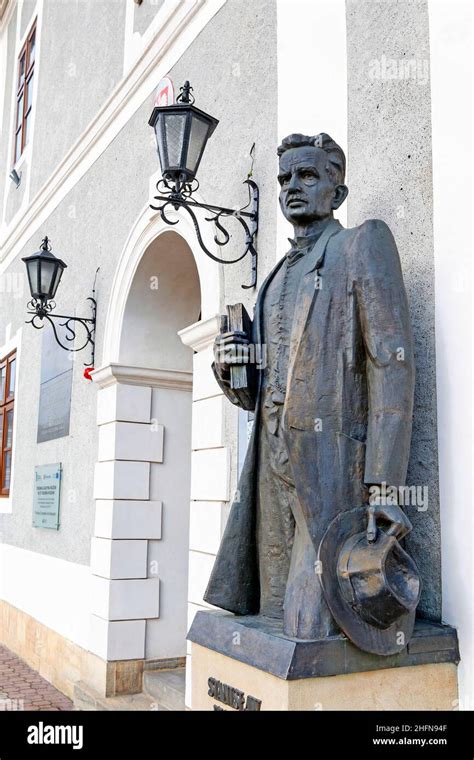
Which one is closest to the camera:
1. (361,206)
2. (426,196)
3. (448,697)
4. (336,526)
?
(336,526)

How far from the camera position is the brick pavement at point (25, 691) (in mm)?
5855

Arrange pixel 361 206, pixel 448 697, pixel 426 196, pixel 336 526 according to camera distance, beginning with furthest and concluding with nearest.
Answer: pixel 361 206, pixel 426 196, pixel 448 697, pixel 336 526

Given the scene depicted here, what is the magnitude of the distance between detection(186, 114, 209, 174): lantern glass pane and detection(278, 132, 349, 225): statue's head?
1311 mm

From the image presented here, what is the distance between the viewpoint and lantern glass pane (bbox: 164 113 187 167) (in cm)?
366

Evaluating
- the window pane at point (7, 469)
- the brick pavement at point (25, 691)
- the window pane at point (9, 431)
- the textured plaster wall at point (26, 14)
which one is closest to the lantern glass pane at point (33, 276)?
the brick pavement at point (25, 691)

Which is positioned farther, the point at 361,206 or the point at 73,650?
the point at 73,650

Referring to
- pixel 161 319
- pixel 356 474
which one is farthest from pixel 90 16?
pixel 356 474

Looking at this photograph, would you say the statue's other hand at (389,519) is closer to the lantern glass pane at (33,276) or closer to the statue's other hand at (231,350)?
the statue's other hand at (231,350)

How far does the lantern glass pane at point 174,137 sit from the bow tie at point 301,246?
1.36 metres

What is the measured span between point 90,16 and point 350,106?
502cm

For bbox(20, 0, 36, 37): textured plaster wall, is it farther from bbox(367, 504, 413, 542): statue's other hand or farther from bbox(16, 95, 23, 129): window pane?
bbox(367, 504, 413, 542): statue's other hand

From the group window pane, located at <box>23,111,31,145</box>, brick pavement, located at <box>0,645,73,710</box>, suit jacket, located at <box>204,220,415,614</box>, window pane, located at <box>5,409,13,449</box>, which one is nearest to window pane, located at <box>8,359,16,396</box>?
window pane, located at <box>5,409,13,449</box>

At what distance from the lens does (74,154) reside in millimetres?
7219

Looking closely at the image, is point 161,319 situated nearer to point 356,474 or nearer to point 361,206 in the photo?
point 361,206
